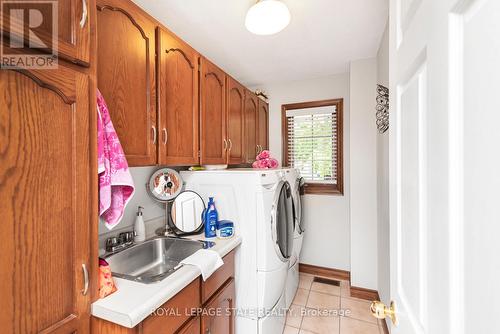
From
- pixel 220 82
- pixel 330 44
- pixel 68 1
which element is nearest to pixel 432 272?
pixel 68 1

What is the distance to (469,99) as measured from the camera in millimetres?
341

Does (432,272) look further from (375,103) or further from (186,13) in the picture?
(375,103)

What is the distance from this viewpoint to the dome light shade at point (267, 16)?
4.39 feet

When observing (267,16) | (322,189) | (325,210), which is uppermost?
(267,16)

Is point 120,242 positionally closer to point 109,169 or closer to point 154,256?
point 154,256

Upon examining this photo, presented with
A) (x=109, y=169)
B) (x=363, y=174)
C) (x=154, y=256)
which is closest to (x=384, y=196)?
(x=363, y=174)

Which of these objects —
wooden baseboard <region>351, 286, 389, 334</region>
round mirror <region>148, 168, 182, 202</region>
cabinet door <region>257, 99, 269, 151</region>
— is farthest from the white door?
cabinet door <region>257, 99, 269, 151</region>

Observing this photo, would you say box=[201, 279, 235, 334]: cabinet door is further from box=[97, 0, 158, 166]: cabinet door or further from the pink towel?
box=[97, 0, 158, 166]: cabinet door

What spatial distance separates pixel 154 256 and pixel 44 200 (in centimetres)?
102

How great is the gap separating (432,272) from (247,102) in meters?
2.22

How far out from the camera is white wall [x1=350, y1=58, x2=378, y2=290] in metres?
2.32

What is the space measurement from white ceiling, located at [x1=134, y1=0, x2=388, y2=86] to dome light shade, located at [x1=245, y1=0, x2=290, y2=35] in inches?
5.5

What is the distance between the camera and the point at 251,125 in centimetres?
255

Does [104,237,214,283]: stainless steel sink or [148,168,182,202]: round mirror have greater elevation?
[148,168,182,202]: round mirror
